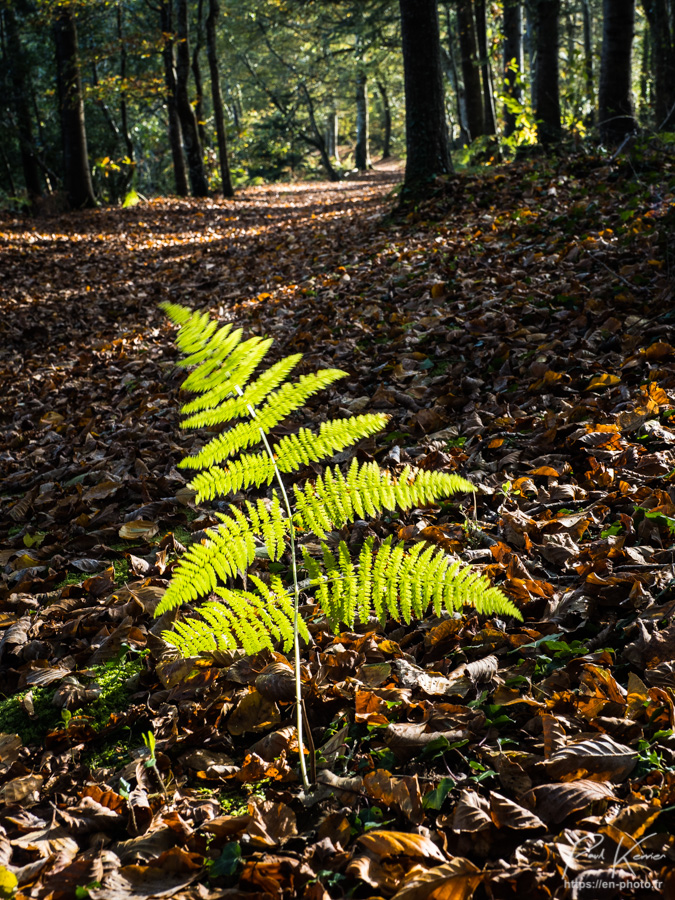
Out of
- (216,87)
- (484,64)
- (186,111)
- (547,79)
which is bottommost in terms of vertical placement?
(547,79)

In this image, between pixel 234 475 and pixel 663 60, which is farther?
pixel 663 60

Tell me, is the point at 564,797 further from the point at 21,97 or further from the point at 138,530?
the point at 21,97

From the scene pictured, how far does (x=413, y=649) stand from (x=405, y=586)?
2.10ft

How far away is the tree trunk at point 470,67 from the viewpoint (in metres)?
12.3

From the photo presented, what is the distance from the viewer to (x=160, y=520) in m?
3.20

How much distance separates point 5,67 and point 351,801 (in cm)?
1911

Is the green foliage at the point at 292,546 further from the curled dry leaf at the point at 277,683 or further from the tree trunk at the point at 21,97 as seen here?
the tree trunk at the point at 21,97

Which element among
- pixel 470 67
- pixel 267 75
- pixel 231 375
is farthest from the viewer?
pixel 267 75

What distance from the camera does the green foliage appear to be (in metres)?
1.57

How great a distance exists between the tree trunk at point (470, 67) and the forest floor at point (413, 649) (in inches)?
367

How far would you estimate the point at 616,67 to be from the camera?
7832 millimetres

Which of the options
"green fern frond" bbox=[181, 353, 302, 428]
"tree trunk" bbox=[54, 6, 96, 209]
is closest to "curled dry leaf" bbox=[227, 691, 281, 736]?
"green fern frond" bbox=[181, 353, 302, 428]

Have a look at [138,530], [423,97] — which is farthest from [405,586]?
[423,97]

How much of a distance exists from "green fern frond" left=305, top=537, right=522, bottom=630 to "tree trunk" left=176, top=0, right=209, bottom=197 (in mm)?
16465
